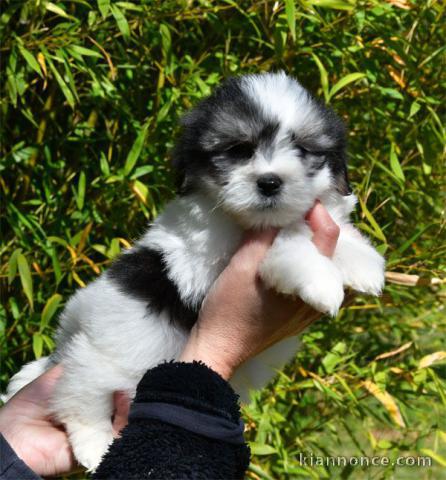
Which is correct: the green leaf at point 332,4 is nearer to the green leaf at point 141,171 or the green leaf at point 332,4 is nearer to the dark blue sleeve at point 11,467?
the green leaf at point 141,171

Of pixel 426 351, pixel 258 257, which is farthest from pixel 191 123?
pixel 426 351

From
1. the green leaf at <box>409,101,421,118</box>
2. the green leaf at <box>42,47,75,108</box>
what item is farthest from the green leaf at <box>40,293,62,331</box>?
the green leaf at <box>409,101,421,118</box>

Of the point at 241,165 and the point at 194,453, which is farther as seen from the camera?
the point at 241,165

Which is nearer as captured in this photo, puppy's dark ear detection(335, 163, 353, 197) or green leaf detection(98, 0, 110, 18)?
puppy's dark ear detection(335, 163, 353, 197)

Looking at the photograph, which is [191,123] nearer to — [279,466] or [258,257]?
[258,257]

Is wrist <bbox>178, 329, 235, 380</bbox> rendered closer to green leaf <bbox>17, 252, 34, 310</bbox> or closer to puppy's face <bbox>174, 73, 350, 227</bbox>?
puppy's face <bbox>174, 73, 350, 227</bbox>

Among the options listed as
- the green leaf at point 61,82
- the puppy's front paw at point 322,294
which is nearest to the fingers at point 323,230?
the puppy's front paw at point 322,294
